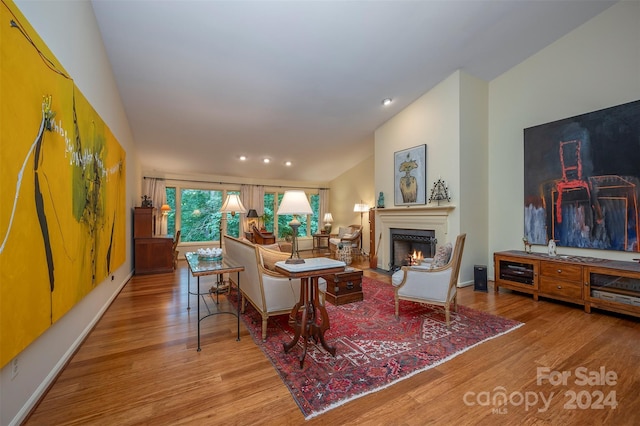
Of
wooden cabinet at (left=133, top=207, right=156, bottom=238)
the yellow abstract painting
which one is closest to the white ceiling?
the yellow abstract painting

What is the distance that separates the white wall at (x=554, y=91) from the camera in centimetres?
330

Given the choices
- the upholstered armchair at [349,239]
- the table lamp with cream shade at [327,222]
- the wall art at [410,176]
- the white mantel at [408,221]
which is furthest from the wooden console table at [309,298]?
the table lamp with cream shade at [327,222]

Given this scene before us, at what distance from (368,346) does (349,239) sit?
16.5ft

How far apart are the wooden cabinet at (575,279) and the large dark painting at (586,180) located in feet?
1.29

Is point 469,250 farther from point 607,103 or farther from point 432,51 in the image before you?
point 432,51

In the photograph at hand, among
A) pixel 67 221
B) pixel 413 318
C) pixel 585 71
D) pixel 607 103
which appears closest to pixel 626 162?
pixel 607 103

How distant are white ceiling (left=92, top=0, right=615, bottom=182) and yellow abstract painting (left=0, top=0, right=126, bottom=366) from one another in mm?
Result: 1325

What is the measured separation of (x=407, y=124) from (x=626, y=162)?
3040 mm

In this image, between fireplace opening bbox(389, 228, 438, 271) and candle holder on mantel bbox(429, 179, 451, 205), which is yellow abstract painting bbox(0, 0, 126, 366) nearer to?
fireplace opening bbox(389, 228, 438, 271)

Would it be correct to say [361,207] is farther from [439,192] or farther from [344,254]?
[439,192]

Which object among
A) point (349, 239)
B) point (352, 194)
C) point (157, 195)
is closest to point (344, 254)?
point (349, 239)

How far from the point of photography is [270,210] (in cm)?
891

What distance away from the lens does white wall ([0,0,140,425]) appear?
57.3 inches

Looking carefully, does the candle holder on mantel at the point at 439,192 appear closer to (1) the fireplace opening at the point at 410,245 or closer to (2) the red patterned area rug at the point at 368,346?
(1) the fireplace opening at the point at 410,245
